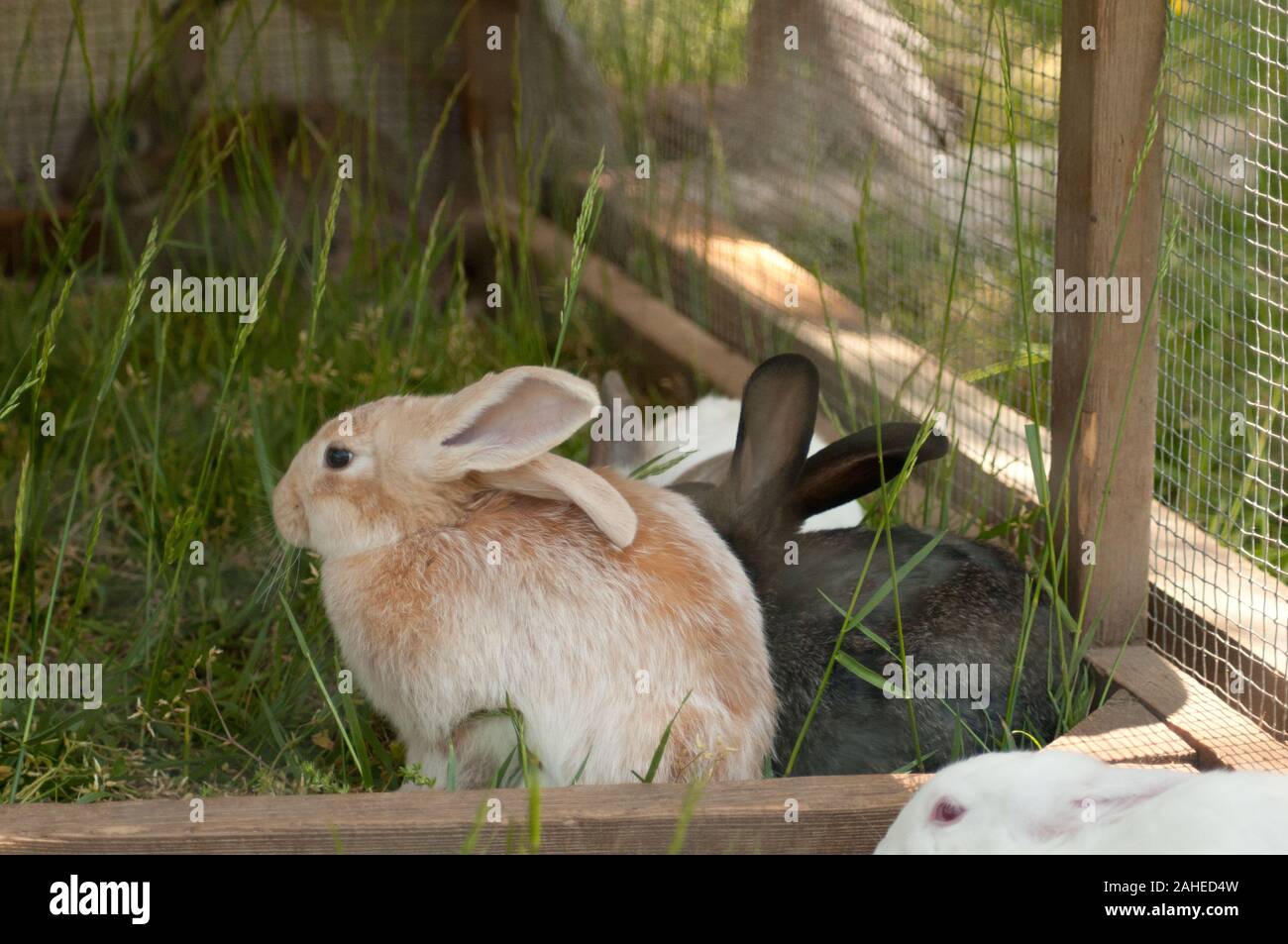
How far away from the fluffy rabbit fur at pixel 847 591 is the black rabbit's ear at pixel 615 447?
40 centimetres

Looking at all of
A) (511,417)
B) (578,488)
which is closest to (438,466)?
(511,417)

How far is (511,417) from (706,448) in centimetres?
120

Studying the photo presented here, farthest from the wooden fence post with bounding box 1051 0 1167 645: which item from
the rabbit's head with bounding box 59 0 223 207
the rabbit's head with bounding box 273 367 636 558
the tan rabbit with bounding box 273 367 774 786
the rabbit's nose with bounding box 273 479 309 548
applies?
the rabbit's head with bounding box 59 0 223 207

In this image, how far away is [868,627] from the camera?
2.73 m

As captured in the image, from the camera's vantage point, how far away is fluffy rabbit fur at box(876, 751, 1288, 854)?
1763mm

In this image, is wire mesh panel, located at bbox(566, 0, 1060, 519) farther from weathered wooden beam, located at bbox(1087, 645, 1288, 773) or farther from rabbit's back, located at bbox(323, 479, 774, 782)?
rabbit's back, located at bbox(323, 479, 774, 782)

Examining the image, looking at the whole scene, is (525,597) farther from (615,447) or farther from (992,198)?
(992,198)

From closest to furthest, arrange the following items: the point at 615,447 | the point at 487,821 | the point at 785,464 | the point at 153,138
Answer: the point at 487,821, the point at 785,464, the point at 615,447, the point at 153,138

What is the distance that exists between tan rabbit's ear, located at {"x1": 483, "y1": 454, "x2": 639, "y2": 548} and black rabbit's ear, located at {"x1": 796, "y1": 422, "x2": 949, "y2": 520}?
48 cm

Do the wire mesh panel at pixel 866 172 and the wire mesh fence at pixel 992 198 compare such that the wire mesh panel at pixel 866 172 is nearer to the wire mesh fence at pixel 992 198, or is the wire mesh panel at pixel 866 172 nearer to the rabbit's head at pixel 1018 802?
the wire mesh fence at pixel 992 198

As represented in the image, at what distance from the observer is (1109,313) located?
2.76 meters

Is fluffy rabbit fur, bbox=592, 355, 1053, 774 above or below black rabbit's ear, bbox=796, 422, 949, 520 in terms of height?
below

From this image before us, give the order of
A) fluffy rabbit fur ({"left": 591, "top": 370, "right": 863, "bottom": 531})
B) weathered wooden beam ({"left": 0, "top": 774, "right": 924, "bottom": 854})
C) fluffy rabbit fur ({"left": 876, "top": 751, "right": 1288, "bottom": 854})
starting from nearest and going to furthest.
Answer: fluffy rabbit fur ({"left": 876, "top": 751, "right": 1288, "bottom": 854}), weathered wooden beam ({"left": 0, "top": 774, "right": 924, "bottom": 854}), fluffy rabbit fur ({"left": 591, "top": 370, "right": 863, "bottom": 531})

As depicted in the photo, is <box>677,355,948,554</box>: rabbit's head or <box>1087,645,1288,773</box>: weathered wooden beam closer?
<box>1087,645,1288,773</box>: weathered wooden beam
